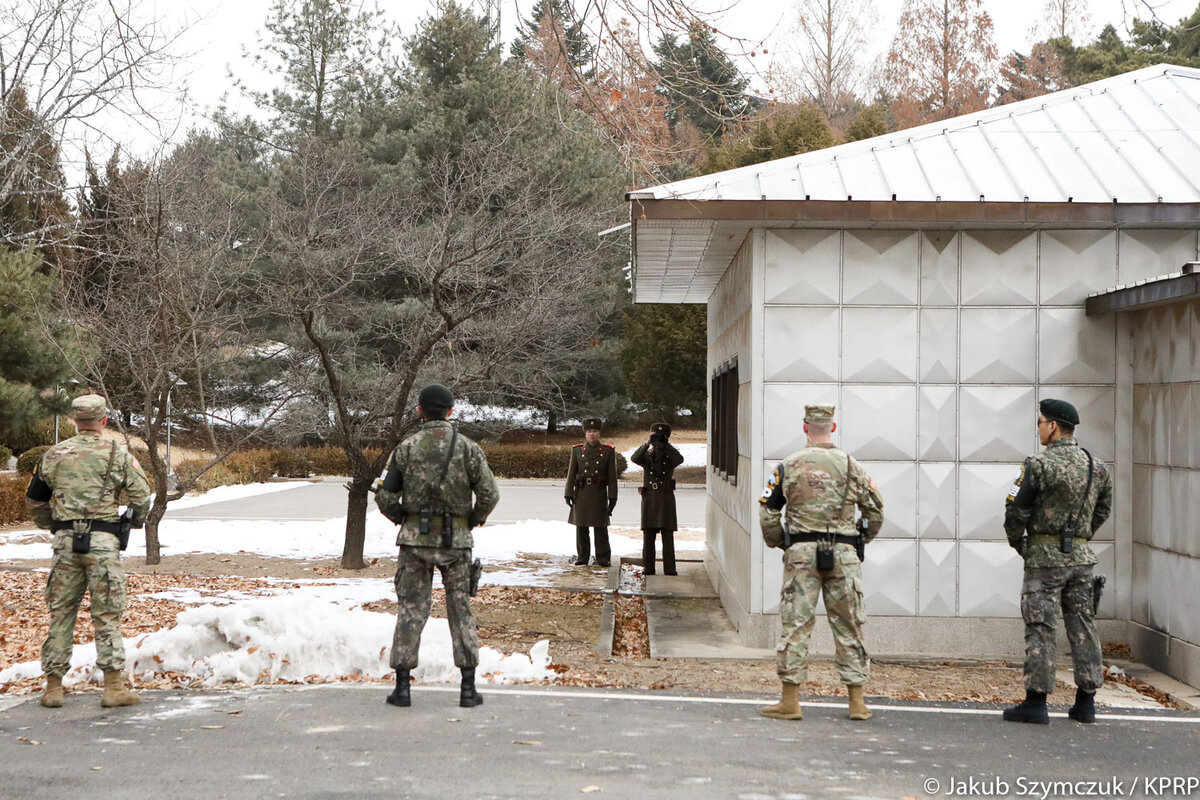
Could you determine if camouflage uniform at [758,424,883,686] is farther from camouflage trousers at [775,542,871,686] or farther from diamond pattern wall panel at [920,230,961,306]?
diamond pattern wall panel at [920,230,961,306]

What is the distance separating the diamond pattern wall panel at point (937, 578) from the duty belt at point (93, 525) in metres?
5.95

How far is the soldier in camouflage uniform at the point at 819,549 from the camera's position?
6719 millimetres

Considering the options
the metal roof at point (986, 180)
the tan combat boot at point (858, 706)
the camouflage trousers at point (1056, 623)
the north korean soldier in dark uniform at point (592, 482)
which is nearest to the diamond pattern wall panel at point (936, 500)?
the metal roof at point (986, 180)

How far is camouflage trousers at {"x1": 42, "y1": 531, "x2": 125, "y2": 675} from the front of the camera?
6727 millimetres

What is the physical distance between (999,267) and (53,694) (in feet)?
24.4

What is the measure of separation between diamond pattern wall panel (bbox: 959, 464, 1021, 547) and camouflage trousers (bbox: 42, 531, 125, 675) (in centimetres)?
625

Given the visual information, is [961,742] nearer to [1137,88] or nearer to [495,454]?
[1137,88]

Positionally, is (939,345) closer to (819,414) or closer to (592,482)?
(819,414)

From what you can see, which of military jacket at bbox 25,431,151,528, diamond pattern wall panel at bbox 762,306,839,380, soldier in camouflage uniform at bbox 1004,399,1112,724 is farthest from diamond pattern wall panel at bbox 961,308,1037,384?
military jacket at bbox 25,431,151,528

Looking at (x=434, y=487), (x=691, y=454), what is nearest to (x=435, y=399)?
(x=434, y=487)

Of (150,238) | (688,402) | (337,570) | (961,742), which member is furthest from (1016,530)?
(688,402)

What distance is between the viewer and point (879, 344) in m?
9.27

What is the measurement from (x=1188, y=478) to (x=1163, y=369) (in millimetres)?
903

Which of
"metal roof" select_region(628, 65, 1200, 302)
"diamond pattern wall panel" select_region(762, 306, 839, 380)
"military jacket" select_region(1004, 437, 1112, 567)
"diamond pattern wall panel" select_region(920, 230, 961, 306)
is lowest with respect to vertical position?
"military jacket" select_region(1004, 437, 1112, 567)
